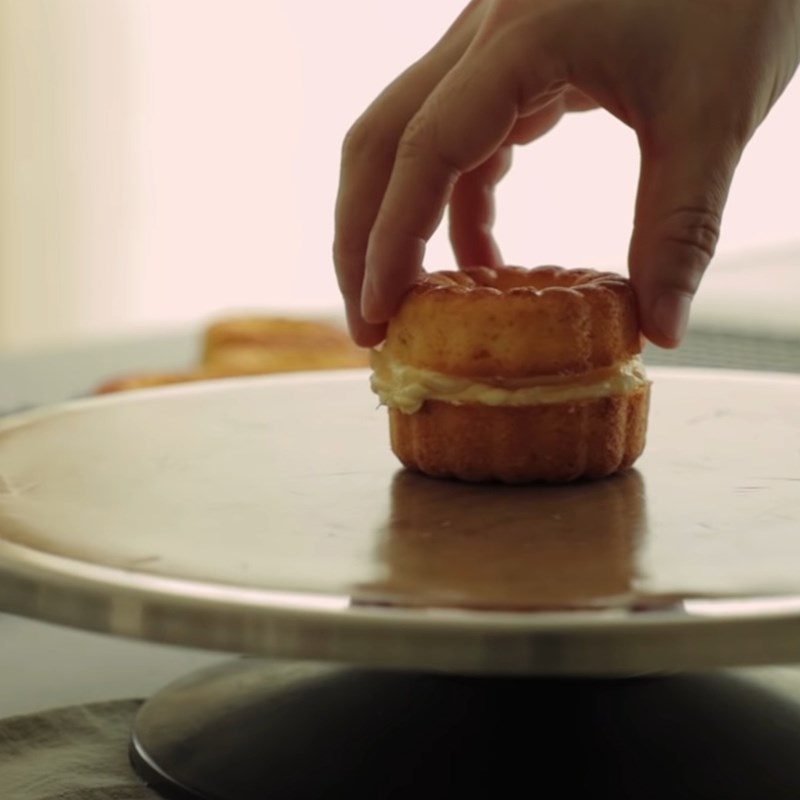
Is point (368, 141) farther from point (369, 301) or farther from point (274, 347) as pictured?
point (274, 347)

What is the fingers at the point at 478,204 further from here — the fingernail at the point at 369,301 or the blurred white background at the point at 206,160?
the blurred white background at the point at 206,160

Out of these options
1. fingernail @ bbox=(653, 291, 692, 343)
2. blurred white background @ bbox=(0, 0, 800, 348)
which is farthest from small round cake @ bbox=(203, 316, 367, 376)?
blurred white background @ bbox=(0, 0, 800, 348)

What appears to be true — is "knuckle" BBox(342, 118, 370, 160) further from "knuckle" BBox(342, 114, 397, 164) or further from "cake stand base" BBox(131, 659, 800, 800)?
"cake stand base" BBox(131, 659, 800, 800)

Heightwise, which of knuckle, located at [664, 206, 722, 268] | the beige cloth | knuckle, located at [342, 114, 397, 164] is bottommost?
the beige cloth

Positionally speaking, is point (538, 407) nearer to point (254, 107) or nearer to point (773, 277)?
point (773, 277)

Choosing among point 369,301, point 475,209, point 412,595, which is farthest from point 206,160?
point 412,595

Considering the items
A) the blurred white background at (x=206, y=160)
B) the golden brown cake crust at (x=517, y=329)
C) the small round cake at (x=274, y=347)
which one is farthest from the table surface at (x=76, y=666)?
the blurred white background at (x=206, y=160)
